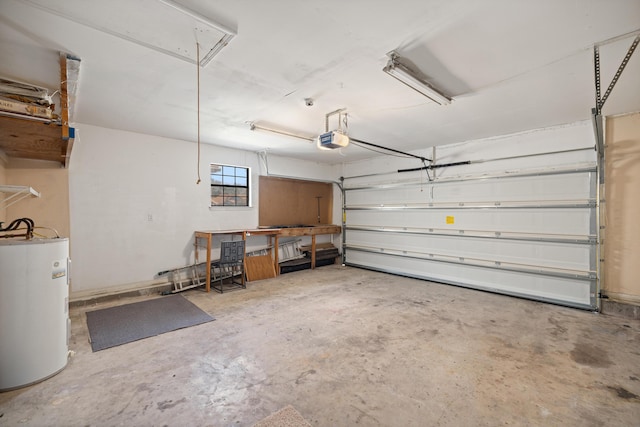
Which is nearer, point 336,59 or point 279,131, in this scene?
point 336,59

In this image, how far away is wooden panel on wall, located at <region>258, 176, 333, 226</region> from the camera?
6.47 meters

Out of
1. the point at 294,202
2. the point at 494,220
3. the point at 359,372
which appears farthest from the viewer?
the point at 294,202

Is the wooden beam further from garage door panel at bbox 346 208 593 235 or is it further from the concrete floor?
garage door panel at bbox 346 208 593 235

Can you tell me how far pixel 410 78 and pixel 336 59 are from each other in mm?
727

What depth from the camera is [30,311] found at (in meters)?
2.13

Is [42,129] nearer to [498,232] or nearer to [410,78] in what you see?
[410,78]

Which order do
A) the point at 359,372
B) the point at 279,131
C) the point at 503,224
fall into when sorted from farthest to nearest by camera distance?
the point at 503,224 → the point at 279,131 → the point at 359,372

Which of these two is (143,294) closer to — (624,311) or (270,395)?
(270,395)

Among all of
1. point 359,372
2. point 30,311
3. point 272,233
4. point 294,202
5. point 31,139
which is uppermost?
point 31,139

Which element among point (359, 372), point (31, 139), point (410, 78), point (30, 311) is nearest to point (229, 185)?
point (31, 139)

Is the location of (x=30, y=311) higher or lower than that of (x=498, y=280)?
higher

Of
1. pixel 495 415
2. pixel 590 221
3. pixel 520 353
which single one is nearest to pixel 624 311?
pixel 590 221

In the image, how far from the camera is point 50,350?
225 centimetres

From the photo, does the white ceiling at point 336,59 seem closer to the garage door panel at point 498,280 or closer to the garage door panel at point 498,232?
the garage door panel at point 498,232
